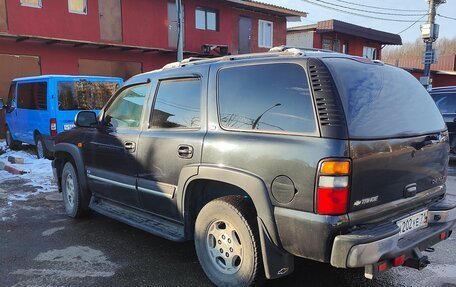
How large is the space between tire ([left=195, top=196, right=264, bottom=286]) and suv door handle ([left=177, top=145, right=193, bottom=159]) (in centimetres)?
46

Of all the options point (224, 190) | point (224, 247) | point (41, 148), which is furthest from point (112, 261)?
point (41, 148)

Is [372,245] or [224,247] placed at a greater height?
[372,245]

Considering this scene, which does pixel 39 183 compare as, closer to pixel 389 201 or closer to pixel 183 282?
pixel 183 282

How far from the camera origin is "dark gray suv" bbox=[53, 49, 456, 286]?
274 centimetres

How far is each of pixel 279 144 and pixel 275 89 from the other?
0.44 m

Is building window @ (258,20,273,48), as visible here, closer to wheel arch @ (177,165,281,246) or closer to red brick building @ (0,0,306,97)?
red brick building @ (0,0,306,97)

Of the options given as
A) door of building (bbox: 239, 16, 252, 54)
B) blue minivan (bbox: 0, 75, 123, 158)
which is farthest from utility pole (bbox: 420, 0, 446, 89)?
blue minivan (bbox: 0, 75, 123, 158)

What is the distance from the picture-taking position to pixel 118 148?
4.48 metres

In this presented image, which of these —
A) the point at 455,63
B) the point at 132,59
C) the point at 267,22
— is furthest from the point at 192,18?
the point at 455,63

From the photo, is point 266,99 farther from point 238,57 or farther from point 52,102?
point 52,102

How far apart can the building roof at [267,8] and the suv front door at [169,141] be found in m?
17.7

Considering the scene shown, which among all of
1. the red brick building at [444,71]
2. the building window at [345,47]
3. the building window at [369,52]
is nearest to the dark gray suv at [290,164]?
the building window at [345,47]

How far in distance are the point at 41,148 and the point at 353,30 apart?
77.9 ft

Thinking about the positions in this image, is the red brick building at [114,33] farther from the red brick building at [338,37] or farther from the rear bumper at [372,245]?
the rear bumper at [372,245]
